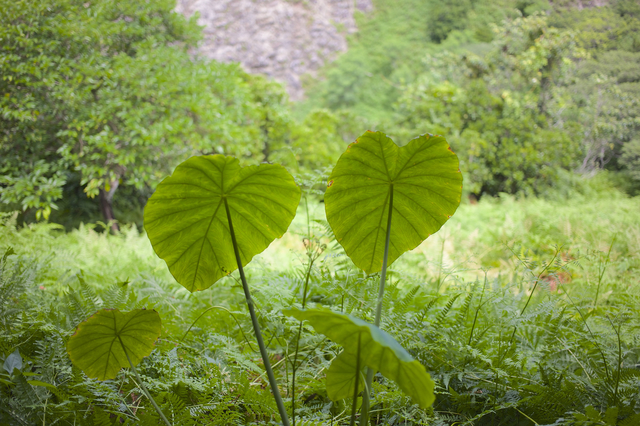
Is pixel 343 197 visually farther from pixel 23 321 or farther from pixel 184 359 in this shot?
pixel 23 321

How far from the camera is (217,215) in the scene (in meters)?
0.66

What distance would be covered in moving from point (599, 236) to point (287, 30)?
1073cm

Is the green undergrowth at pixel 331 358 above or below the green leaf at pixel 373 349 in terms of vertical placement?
below

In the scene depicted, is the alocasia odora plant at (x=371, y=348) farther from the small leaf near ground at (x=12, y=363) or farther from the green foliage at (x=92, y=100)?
the green foliage at (x=92, y=100)

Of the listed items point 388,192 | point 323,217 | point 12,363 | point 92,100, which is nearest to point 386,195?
point 388,192

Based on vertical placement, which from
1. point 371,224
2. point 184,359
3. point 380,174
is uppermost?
point 380,174

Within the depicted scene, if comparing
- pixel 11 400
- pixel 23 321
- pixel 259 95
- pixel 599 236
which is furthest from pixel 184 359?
pixel 259 95

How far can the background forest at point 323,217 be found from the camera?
2.73 feet

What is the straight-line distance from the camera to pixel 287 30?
10.8 meters

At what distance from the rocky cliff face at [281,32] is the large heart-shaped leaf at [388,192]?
9.89 m

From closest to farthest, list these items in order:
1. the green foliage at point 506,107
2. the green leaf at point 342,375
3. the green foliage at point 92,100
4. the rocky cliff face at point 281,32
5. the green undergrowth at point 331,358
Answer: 1. the green leaf at point 342,375
2. the green undergrowth at point 331,358
3. the green foliage at point 92,100
4. the green foliage at point 506,107
5. the rocky cliff face at point 281,32

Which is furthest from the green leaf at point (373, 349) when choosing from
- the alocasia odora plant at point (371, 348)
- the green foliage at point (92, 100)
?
the green foliage at point (92, 100)

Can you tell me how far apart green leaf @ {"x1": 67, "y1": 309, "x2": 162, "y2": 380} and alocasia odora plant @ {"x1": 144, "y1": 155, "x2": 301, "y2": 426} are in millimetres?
98

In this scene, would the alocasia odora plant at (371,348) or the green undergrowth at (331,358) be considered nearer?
the alocasia odora plant at (371,348)
